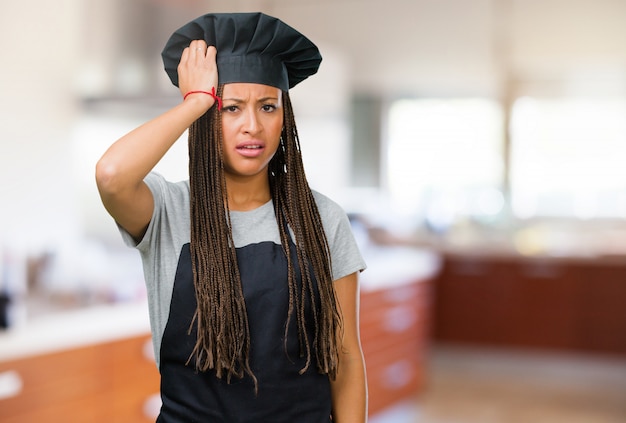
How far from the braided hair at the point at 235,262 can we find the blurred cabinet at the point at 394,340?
2605mm

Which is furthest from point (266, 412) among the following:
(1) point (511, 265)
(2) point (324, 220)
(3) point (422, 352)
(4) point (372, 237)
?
(4) point (372, 237)

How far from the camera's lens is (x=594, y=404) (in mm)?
4535

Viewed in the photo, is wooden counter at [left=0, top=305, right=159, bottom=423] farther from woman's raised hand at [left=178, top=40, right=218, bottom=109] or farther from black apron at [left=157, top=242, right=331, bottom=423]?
woman's raised hand at [left=178, top=40, right=218, bottom=109]

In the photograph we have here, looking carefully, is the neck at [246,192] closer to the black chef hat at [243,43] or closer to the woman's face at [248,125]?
the woman's face at [248,125]

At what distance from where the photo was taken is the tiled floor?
13.7 feet

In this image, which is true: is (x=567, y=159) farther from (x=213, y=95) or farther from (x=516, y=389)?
(x=213, y=95)

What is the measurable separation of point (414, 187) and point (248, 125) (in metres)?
5.16

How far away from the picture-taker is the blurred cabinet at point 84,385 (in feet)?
7.00

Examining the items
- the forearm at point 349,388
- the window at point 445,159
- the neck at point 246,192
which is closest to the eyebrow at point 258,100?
the neck at point 246,192

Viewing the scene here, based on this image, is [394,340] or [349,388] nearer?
[349,388]

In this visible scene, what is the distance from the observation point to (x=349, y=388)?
125 centimetres

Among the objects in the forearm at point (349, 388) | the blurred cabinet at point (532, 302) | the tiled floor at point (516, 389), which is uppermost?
the forearm at point (349, 388)

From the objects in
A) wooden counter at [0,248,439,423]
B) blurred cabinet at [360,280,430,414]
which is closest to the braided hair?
wooden counter at [0,248,439,423]

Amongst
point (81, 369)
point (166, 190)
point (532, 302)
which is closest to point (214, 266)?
point (166, 190)
